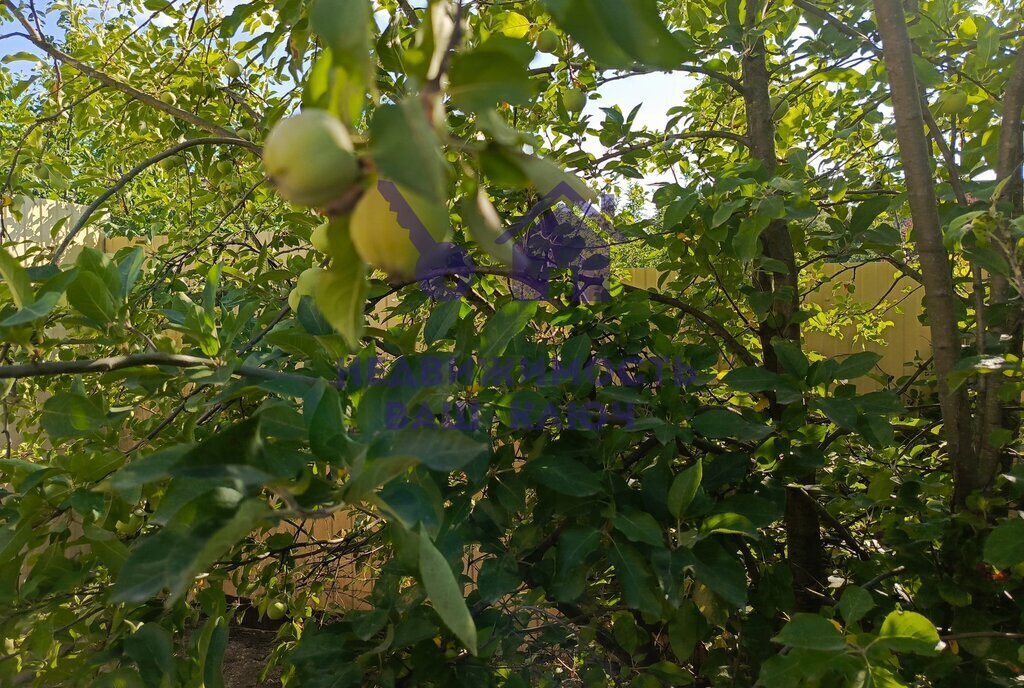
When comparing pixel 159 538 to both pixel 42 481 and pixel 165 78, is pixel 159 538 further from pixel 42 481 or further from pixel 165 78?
pixel 165 78

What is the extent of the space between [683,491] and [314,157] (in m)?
0.74

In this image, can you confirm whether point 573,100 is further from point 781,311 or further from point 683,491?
point 683,491

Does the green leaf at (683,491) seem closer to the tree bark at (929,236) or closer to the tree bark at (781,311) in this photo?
the tree bark at (929,236)

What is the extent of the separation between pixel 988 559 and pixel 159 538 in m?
0.99

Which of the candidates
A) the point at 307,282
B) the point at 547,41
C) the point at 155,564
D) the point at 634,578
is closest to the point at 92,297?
the point at 307,282

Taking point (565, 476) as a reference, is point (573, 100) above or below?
above

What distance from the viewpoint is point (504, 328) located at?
903 millimetres

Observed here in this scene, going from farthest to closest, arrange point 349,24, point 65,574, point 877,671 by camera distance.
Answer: point 65,574 < point 877,671 < point 349,24

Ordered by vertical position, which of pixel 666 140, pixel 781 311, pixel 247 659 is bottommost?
pixel 247 659

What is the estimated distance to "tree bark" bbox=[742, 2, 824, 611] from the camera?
4.85 ft

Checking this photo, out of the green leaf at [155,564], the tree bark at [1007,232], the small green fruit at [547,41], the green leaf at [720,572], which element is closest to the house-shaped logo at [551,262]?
the small green fruit at [547,41]

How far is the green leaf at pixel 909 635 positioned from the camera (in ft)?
2.68

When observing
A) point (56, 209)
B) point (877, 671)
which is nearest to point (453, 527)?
point (877, 671)

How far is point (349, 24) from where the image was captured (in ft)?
1.03
